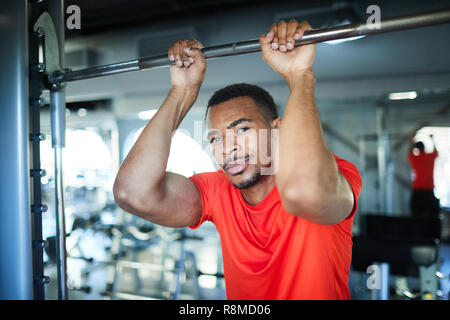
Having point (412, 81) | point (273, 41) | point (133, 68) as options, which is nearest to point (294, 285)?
point (273, 41)

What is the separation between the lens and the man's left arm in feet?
2.01

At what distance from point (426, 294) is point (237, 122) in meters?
1.72

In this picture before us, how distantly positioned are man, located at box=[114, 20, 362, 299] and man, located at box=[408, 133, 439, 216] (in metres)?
3.26

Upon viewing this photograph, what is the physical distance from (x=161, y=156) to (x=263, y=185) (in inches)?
11.6

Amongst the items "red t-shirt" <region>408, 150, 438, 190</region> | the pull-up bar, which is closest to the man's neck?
the pull-up bar

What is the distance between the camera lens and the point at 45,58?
92cm

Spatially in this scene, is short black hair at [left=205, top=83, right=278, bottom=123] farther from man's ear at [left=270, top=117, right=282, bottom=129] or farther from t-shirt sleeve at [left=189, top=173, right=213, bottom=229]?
t-shirt sleeve at [left=189, top=173, right=213, bottom=229]

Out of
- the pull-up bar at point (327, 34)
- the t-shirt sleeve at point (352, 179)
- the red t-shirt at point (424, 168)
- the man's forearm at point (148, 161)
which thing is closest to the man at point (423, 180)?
the red t-shirt at point (424, 168)

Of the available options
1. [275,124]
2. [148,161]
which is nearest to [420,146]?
[275,124]

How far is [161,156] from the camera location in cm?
84

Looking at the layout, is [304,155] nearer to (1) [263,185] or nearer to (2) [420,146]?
(1) [263,185]

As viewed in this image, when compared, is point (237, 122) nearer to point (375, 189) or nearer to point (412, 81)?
point (412, 81)

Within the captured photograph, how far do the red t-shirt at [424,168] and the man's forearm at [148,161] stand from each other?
11.4ft

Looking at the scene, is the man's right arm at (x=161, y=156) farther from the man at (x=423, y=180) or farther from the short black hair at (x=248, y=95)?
the man at (x=423, y=180)
